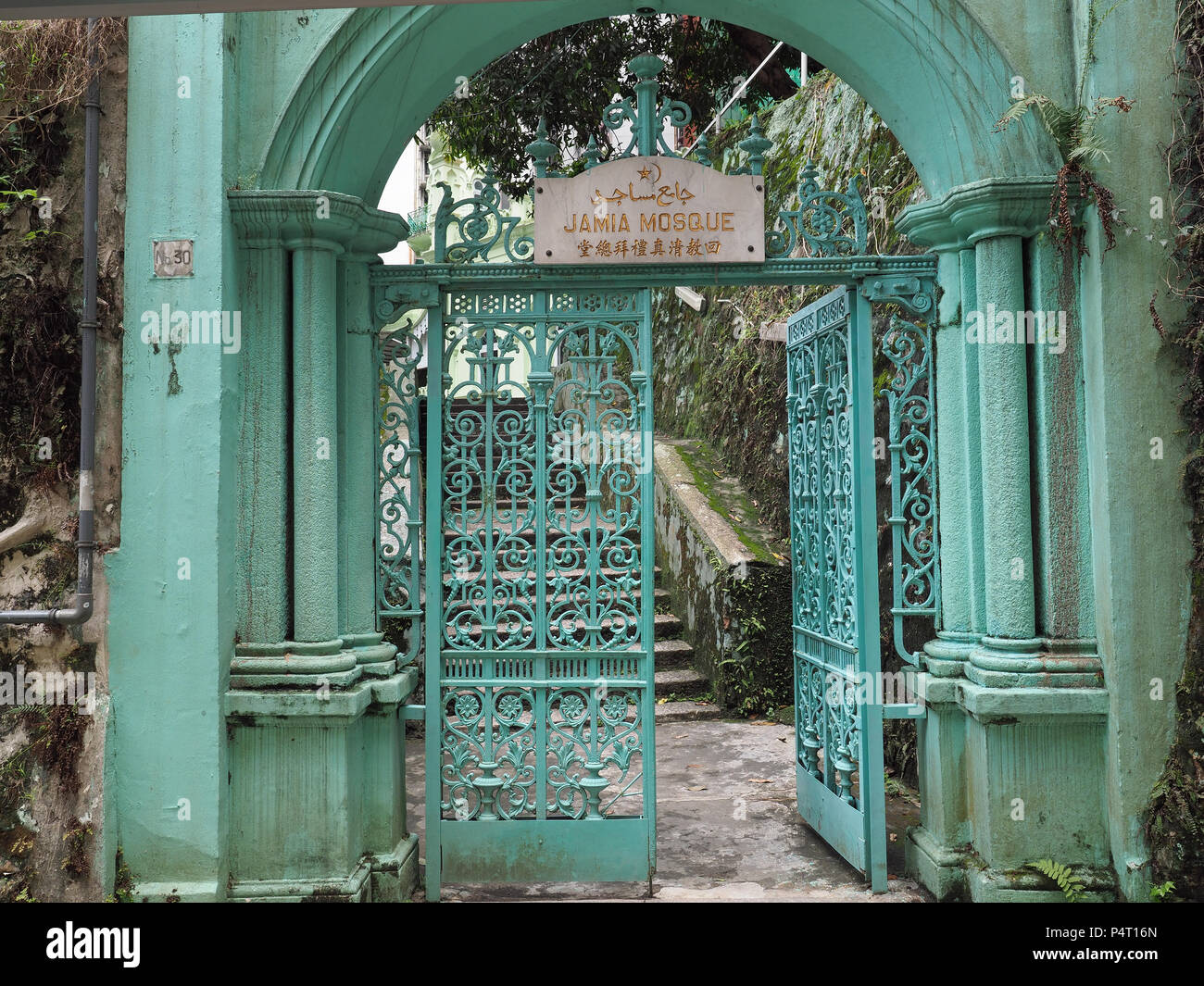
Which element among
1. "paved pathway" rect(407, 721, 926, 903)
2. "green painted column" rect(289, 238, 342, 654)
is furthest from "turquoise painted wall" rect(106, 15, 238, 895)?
"paved pathway" rect(407, 721, 926, 903)

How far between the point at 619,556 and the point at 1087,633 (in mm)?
1927

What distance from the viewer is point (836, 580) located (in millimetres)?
4629

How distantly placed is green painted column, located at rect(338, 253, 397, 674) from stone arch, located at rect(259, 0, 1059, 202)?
458 mm

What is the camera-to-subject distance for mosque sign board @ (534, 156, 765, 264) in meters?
4.18

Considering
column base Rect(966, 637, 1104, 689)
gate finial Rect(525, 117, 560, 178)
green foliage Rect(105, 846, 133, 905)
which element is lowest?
green foliage Rect(105, 846, 133, 905)

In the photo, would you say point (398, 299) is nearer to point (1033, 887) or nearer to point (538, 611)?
point (538, 611)

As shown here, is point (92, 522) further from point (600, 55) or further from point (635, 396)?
point (600, 55)

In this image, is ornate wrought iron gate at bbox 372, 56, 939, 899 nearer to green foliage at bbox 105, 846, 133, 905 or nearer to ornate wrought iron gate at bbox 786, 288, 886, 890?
ornate wrought iron gate at bbox 786, 288, 886, 890

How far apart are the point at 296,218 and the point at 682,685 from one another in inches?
193

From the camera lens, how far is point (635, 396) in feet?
13.9

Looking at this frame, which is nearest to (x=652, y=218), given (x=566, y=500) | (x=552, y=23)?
(x=552, y=23)

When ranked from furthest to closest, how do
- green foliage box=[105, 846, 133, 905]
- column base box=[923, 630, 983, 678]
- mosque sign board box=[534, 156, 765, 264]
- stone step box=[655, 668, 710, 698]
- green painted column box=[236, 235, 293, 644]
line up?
1. stone step box=[655, 668, 710, 698]
2. mosque sign board box=[534, 156, 765, 264]
3. column base box=[923, 630, 983, 678]
4. green painted column box=[236, 235, 293, 644]
5. green foliage box=[105, 846, 133, 905]

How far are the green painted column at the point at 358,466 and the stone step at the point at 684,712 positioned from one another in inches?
134

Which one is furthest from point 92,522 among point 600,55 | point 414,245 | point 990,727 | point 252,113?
point 414,245
